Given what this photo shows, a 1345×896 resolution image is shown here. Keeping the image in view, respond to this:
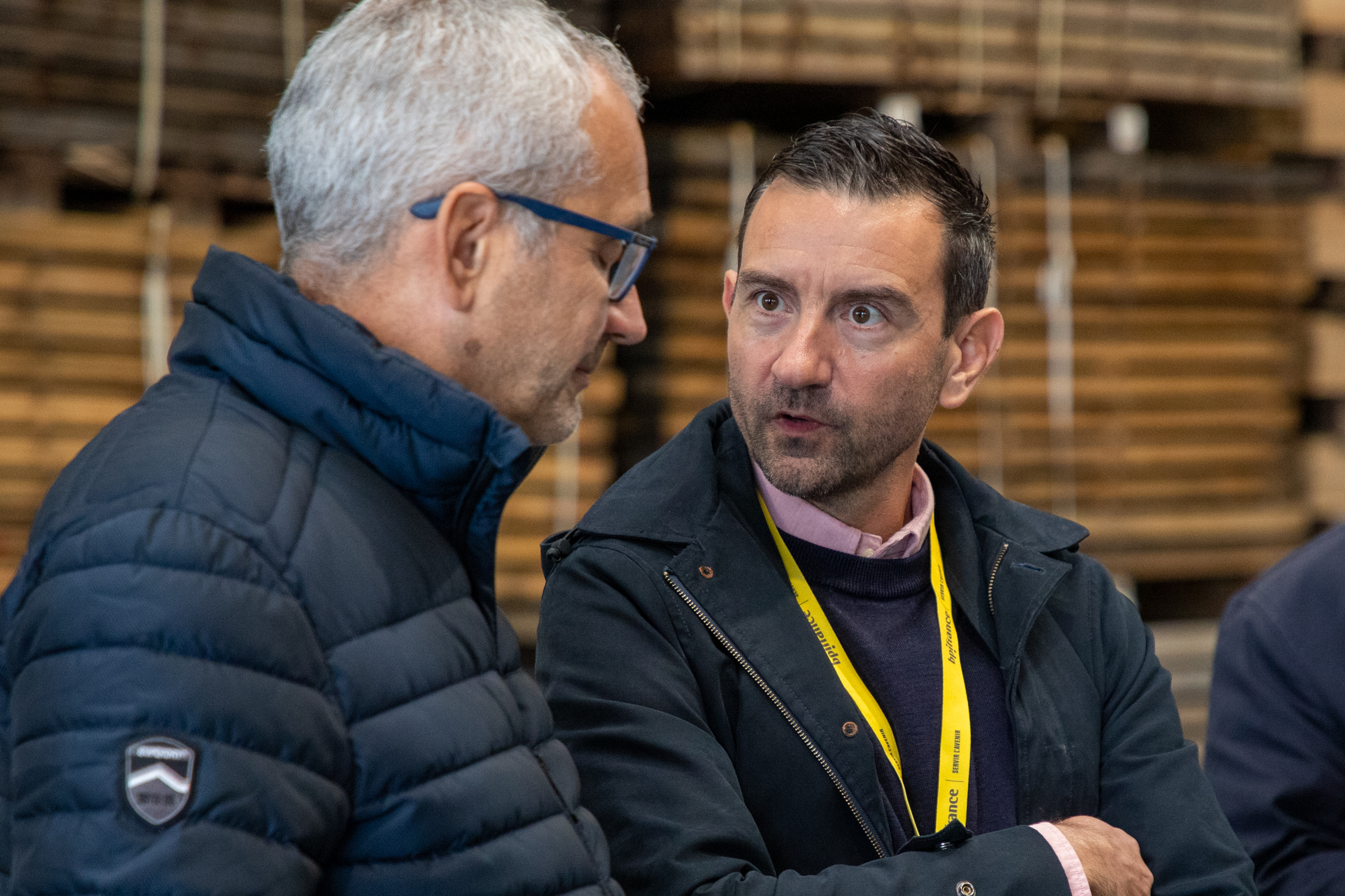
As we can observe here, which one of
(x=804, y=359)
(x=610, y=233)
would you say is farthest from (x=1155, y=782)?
(x=610, y=233)

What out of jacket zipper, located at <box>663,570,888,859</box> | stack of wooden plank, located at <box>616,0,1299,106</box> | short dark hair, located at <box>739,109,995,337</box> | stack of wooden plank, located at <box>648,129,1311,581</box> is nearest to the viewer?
jacket zipper, located at <box>663,570,888,859</box>

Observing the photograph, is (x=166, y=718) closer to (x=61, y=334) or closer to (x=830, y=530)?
(x=830, y=530)

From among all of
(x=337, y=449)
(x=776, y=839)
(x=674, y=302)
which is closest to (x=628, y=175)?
(x=337, y=449)

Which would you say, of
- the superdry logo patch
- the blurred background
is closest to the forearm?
the superdry logo patch

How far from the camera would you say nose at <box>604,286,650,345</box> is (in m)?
1.73

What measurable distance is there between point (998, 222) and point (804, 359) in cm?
225

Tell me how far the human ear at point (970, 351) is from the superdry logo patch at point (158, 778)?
160 centimetres

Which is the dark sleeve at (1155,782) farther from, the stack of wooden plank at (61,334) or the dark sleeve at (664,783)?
the stack of wooden plank at (61,334)

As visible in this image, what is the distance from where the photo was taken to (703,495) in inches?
87.4

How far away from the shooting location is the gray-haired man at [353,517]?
118cm

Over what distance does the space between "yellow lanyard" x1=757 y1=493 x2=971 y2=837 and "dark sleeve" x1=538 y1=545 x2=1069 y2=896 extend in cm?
15

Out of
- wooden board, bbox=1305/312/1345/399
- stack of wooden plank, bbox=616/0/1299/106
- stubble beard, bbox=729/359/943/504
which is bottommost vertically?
wooden board, bbox=1305/312/1345/399

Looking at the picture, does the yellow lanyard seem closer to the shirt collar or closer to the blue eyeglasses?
the shirt collar

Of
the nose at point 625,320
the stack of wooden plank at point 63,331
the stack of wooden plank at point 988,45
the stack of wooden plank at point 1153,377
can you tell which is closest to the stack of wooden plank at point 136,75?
the stack of wooden plank at point 63,331
